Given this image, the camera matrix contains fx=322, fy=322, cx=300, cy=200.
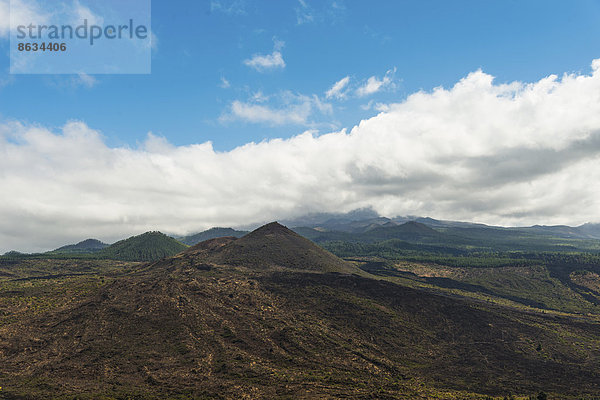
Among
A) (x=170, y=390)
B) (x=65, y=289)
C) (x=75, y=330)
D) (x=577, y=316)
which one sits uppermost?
(x=65, y=289)

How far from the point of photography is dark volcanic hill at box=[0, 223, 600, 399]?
2862 inches

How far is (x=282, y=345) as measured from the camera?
93.2 m

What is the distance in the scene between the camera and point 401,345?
99.7 metres

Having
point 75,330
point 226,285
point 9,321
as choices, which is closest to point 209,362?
point 75,330

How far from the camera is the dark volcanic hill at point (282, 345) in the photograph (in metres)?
72.7

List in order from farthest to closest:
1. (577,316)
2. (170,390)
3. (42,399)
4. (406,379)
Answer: (577,316)
(406,379)
(170,390)
(42,399)

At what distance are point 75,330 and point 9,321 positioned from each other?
23786mm

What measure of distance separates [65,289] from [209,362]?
8910 centimetres

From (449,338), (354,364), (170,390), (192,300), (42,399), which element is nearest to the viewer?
(42,399)

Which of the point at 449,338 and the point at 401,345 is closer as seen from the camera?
the point at 401,345

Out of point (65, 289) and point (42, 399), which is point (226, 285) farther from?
point (42, 399)

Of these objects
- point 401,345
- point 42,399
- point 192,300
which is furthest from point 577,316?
point 42,399

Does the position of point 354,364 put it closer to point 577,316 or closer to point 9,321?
point 9,321

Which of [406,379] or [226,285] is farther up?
[226,285]
